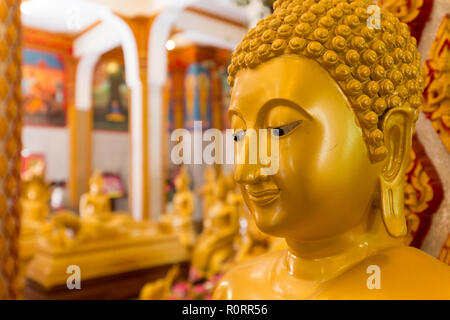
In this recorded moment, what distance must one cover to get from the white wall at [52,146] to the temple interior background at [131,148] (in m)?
0.02

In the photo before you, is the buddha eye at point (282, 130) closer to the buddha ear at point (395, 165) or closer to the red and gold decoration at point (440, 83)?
the buddha ear at point (395, 165)

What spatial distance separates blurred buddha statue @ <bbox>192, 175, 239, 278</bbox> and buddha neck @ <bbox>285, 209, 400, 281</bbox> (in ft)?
7.36

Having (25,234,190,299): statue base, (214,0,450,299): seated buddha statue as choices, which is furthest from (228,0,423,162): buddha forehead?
(25,234,190,299): statue base

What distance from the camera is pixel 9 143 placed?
1.46 metres

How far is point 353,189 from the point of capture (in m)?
0.67

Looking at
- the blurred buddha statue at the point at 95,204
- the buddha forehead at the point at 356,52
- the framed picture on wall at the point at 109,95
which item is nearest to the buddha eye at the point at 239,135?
the buddha forehead at the point at 356,52

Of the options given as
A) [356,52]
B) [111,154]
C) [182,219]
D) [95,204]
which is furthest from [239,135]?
[111,154]

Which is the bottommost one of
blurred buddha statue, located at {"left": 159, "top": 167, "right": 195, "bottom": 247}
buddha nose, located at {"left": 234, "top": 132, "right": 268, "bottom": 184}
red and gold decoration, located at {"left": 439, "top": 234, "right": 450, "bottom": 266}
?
blurred buddha statue, located at {"left": 159, "top": 167, "right": 195, "bottom": 247}

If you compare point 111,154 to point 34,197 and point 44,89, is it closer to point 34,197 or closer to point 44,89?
point 44,89

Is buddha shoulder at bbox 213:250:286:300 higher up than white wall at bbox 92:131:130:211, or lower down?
lower down

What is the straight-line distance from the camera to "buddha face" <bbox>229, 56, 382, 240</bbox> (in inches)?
25.7

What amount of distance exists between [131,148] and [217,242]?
247 centimetres

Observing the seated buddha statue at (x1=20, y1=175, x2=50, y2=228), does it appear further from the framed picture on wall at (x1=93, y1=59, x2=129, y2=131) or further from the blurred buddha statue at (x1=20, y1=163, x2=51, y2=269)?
the framed picture on wall at (x1=93, y1=59, x2=129, y2=131)
